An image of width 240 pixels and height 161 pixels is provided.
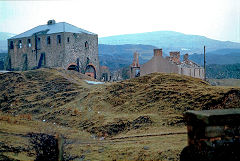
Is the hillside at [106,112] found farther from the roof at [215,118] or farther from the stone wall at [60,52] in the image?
the stone wall at [60,52]

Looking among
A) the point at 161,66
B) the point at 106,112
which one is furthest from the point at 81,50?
the point at 106,112

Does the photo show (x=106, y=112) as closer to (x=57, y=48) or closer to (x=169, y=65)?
(x=169, y=65)

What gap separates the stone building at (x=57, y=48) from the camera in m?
34.7

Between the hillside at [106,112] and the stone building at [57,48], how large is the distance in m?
10.9

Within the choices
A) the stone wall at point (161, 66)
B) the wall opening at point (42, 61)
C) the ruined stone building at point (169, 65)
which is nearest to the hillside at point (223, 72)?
the ruined stone building at point (169, 65)

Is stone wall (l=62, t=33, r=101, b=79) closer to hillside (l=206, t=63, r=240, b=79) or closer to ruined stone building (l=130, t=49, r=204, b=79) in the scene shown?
ruined stone building (l=130, t=49, r=204, b=79)

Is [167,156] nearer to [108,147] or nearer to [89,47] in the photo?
[108,147]

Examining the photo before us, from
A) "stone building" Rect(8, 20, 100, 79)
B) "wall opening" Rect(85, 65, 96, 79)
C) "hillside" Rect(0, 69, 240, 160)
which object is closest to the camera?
"hillside" Rect(0, 69, 240, 160)

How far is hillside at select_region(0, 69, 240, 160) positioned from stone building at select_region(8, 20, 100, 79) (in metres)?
10.9

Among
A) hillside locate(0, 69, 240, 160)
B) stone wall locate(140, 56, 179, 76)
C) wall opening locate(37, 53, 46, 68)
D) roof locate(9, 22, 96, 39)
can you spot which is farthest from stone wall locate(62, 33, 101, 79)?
stone wall locate(140, 56, 179, 76)

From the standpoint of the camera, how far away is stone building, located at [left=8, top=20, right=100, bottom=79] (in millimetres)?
34719

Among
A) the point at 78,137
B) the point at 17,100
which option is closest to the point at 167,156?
the point at 78,137

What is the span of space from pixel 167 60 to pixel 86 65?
14079 mm

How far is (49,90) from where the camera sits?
21.7m
